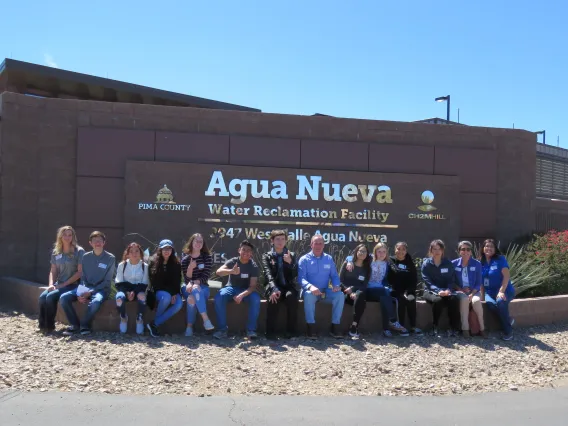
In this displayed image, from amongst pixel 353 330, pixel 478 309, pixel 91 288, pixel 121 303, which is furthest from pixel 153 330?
pixel 478 309

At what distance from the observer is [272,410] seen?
16.6ft

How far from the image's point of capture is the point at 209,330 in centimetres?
758

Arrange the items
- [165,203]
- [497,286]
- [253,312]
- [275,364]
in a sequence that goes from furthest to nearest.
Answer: [165,203] → [497,286] → [253,312] → [275,364]

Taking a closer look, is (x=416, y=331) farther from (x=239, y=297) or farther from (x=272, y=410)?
(x=272, y=410)

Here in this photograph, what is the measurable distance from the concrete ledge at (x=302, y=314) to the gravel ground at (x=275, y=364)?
277 mm

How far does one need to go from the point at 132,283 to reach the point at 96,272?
23.2 inches

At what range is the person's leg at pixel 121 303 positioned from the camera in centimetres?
743

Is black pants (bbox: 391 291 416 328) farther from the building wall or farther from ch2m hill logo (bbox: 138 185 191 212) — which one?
ch2m hill logo (bbox: 138 185 191 212)

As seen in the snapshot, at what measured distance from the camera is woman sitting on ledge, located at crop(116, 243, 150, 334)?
24.6 ft

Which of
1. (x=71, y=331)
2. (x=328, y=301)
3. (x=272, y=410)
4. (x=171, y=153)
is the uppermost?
(x=171, y=153)

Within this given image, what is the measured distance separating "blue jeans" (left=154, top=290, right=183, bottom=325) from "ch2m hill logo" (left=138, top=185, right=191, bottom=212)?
146 inches

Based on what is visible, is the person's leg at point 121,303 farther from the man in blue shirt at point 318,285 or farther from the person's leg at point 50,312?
the man in blue shirt at point 318,285

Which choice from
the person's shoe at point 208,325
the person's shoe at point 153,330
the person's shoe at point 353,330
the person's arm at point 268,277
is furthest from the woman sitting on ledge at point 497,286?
the person's shoe at point 153,330

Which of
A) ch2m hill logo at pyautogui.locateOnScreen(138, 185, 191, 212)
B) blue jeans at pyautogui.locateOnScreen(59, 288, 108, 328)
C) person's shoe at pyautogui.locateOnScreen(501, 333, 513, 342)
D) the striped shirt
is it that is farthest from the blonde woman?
person's shoe at pyautogui.locateOnScreen(501, 333, 513, 342)
